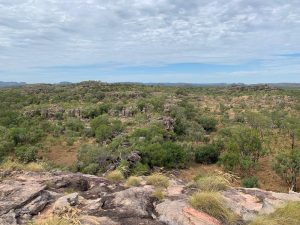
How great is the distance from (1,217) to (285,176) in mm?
18543

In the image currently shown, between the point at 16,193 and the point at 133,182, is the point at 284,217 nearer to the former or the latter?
the point at 133,182

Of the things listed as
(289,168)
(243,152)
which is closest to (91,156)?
(243,152)

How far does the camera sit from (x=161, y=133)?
2967 centimetres

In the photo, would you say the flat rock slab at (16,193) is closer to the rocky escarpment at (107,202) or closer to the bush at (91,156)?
the rocky escarpment at (107,202)

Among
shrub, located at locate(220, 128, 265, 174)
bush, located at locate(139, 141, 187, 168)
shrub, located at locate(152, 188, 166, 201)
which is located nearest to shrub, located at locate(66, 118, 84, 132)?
bush, located at locate(139, 141, 187, 168)

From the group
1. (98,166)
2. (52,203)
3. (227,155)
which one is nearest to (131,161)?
(98,166)

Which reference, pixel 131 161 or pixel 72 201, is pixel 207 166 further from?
pixel 72 201

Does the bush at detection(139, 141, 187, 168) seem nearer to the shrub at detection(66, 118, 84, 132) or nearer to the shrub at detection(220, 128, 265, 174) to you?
the shrub at detection(220, 128, 265, 174)

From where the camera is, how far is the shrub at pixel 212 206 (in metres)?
7.26

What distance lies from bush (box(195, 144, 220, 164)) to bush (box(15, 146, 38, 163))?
1248 cm

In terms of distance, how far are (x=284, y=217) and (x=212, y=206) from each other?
1398mm

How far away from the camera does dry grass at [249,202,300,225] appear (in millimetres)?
6780

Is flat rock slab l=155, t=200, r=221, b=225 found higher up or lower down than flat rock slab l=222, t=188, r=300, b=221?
higher up

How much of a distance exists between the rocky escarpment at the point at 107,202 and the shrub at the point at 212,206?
150 millimetres
